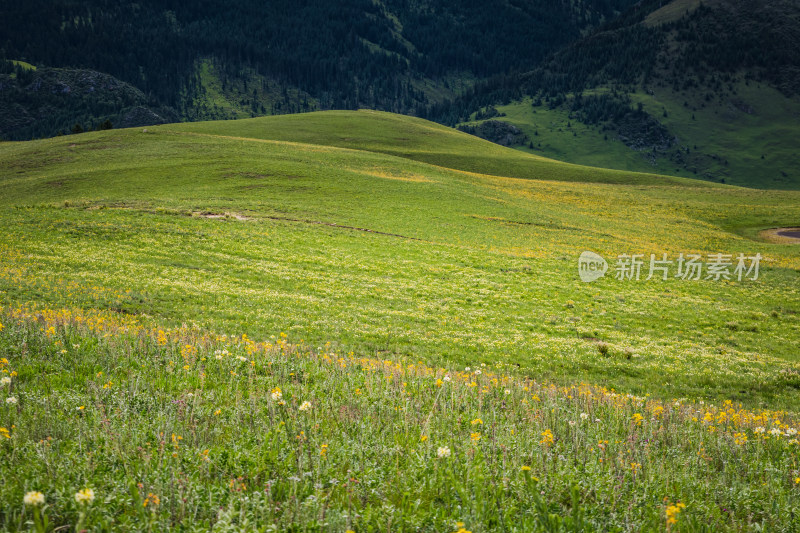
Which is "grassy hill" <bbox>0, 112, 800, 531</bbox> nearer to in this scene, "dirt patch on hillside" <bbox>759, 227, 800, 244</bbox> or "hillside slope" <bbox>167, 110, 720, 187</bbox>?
"dirt patch on hillside" <bbox>759, 227, 800, 244</bbox>

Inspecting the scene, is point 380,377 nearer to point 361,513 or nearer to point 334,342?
point 361,513

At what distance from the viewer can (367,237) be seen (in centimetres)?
4288

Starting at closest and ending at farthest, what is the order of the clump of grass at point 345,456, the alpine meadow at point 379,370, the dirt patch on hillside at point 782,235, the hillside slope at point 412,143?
the clump of grass at point 345,456 < the alpine meadow at point 379,370 < the dirt patch on hillside at point 782,235 < the hillside slope at point 412,143

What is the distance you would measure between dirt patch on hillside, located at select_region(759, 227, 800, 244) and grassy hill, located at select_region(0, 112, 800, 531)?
7.29 m

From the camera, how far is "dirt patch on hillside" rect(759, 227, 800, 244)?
59875 mm

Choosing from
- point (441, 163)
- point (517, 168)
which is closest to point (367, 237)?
point (441, 163)

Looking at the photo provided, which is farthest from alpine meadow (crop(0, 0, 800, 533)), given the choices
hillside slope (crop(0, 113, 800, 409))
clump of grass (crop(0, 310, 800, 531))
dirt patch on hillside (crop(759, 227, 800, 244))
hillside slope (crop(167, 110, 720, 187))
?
hillside slope (crop(167, 110, 720, 187))

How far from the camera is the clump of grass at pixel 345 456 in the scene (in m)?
4.48

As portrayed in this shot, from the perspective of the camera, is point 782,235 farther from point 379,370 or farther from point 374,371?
point 374,371

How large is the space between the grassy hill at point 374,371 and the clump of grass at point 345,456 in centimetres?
5

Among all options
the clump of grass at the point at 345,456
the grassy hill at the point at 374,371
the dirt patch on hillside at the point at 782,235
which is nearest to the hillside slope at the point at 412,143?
the dirt patch on hillside at the point at 782,235

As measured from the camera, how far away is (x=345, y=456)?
18.6 feet

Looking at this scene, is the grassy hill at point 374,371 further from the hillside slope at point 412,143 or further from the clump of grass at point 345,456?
the hillside slope at point 412,143

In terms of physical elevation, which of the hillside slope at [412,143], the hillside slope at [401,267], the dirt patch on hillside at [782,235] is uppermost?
the hillside slope at [412,143]
